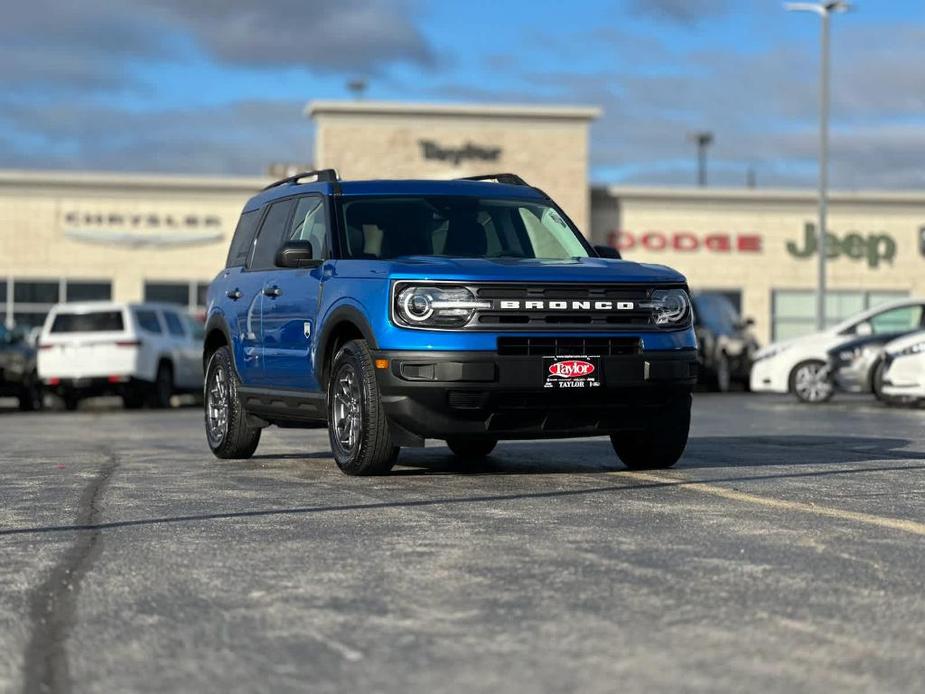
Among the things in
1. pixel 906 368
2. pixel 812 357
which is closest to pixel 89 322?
pixel 812 357

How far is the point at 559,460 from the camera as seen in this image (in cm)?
1170

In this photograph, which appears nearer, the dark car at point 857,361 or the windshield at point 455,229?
the windshield at point 455,229

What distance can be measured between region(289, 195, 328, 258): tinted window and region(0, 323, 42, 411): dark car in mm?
15424

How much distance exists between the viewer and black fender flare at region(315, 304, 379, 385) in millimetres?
9945

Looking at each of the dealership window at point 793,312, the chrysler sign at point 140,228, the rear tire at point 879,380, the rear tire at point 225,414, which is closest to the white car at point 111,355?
the rear tire at point 879,380

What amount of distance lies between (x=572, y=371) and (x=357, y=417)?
4.39 ft

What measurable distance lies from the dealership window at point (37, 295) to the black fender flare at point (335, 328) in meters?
40.2

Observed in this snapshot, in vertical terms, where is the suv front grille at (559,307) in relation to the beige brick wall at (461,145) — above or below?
below

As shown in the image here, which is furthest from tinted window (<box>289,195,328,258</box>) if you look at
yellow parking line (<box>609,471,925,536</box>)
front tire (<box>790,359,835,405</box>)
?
front tire (<box>790,359,835,405</box>)

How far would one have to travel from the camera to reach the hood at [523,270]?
9750 mm

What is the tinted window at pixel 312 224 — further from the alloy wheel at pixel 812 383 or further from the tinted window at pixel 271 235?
the alloy wheel at pixel 812 383

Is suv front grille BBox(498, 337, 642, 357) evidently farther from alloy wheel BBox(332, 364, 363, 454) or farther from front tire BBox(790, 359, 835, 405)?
front tire BBox(790, 359, 835, 405)

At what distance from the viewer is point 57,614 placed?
559cm

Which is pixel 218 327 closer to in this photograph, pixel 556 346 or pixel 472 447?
pixel 472 447
